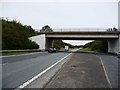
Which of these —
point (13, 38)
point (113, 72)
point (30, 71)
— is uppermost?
point (13, 38)

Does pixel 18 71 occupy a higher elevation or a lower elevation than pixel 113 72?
higher

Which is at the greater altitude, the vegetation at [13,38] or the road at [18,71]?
the vegetation at [13,38]

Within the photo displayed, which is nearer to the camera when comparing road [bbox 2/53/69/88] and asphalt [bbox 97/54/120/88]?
road [bbox 2/53/69/88]

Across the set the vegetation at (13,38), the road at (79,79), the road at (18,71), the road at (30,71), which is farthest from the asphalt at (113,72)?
the vegetation at (13,38)

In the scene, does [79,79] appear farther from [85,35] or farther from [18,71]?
[85,35]

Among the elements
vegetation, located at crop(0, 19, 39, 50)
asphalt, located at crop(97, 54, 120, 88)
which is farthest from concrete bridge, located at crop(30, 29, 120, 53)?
asphalt, located at crop(97, 54, 120, 88)

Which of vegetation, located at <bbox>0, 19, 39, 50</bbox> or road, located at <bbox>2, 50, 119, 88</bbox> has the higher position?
vegetation, located at <bbox>0, 19, 39, 50</bbox>

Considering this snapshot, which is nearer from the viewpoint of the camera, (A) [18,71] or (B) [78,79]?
(B) [78,79]

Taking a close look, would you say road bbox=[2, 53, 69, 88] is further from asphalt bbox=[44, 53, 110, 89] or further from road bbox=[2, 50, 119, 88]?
asphalt bbox=[44, 53, 110, 89]

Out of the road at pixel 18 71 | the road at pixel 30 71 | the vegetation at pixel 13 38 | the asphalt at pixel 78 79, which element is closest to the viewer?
the asphalt at pixel 78 79

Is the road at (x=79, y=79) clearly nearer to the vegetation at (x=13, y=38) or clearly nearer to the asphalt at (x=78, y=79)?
the asphalt at (x=78, y=79)

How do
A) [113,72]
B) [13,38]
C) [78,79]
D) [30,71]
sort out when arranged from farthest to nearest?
[13,38] → [113,72] → [30,71] → [78,79]

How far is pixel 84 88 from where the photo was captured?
995 cm

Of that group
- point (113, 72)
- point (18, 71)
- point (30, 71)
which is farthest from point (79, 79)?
point (113, 72)
